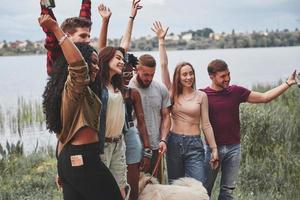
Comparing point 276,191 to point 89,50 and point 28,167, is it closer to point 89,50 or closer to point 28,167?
point 89,50

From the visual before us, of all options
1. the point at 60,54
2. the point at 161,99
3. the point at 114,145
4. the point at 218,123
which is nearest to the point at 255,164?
the point at 218,123

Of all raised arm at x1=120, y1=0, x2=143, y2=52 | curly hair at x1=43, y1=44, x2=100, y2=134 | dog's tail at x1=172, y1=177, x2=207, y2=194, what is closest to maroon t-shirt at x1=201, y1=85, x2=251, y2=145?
dog's tail at x1=172, y1=177, x2=207, y2=194

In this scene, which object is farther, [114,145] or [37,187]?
[37,187]

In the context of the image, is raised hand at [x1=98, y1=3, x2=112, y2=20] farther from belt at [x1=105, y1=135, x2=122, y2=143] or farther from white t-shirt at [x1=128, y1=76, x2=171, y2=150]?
belt at [x1=105, y1=135, x2=122, y2=143]

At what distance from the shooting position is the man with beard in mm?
4383

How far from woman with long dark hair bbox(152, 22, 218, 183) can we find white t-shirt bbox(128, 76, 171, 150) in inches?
7.4

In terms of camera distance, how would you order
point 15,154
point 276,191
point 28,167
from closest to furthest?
point 276,191
point 28,167
point 15,154

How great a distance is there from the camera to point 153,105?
4.43 meters

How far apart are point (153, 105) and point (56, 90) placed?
1696 mm

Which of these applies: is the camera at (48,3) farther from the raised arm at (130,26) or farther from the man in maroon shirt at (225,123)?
the man in maroon shirt at (225,123)

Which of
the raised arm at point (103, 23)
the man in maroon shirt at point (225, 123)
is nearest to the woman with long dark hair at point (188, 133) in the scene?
the man in maroon shirt at point (225, 123)

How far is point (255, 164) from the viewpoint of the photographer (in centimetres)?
691

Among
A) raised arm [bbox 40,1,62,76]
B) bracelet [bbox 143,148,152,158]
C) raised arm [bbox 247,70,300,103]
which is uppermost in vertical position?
raised arm [bbox 40,1,62,76]

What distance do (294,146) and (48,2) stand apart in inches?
228
